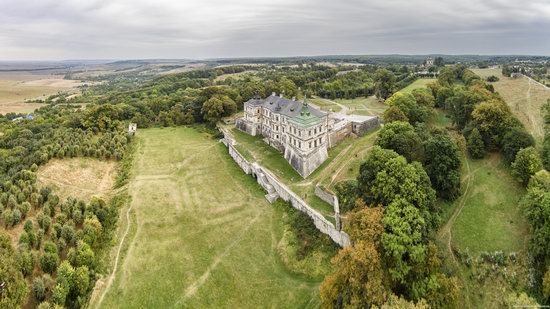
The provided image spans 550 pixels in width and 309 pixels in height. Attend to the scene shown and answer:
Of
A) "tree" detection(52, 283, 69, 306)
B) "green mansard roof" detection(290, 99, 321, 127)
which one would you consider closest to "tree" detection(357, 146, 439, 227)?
"green mansard roof" detection(290, 99, 321, 127)

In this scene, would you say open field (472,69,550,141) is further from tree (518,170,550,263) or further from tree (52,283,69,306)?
tree (52,283,69,306)

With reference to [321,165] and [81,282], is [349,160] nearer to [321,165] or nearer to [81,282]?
[321,165]

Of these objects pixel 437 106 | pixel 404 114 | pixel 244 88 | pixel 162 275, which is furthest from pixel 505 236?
pixel 244 88

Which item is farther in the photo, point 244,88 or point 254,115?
point 244,88

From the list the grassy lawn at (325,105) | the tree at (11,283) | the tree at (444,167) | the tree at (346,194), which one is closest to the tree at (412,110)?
the grassy lawn at (325,105)

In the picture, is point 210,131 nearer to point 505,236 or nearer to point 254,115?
point 254,115

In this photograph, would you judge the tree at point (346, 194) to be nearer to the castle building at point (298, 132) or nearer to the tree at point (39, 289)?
the castle building at point (298, 132)
